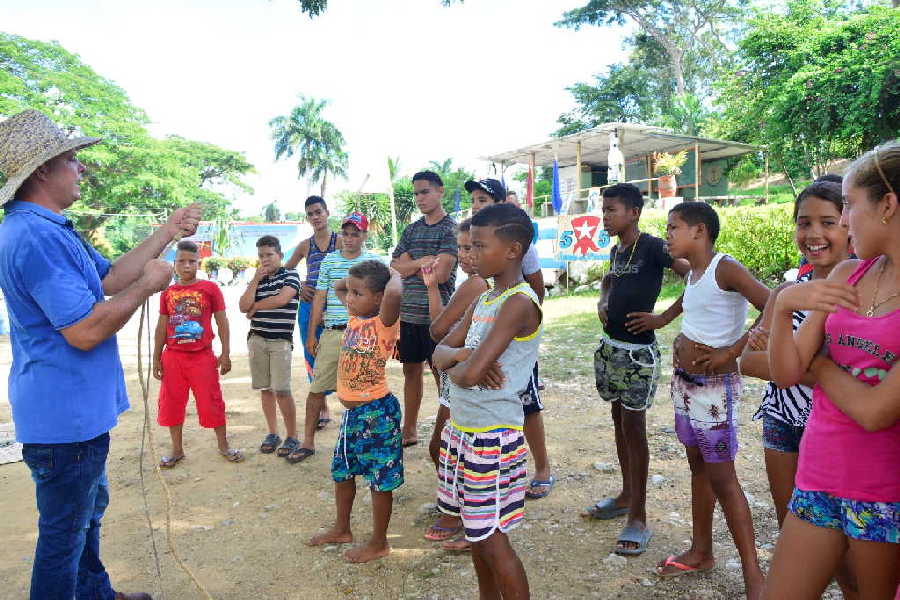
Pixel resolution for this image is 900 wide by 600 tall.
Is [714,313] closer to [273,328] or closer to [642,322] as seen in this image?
[642,322]

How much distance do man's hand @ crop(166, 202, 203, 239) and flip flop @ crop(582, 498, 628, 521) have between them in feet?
8.77

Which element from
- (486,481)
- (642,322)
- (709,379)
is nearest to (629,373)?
(642,322)

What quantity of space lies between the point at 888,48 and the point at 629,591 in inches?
578

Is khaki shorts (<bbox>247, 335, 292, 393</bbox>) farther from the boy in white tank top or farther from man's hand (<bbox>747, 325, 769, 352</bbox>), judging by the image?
man's hand (<bbox>747, 325, 769, 352</bbox>)

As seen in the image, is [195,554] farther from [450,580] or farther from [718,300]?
[718,300]

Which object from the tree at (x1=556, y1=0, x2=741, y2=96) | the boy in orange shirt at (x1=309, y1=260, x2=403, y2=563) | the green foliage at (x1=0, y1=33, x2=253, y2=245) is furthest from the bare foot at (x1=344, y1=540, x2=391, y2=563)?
the tree at (x1=556, y1=0, x2=741, y2=96)

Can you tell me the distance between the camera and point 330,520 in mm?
3480

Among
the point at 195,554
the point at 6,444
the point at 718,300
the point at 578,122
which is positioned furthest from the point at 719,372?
the point at 578,122

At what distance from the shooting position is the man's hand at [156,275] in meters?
2.21

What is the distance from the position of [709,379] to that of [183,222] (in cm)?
250

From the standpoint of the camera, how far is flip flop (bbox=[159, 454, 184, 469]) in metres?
4.38

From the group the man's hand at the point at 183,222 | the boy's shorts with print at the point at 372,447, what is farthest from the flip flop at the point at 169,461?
the man's hand at the point at 183,222

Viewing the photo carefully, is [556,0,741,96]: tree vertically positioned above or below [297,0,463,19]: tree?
above

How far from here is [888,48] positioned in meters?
12.3
